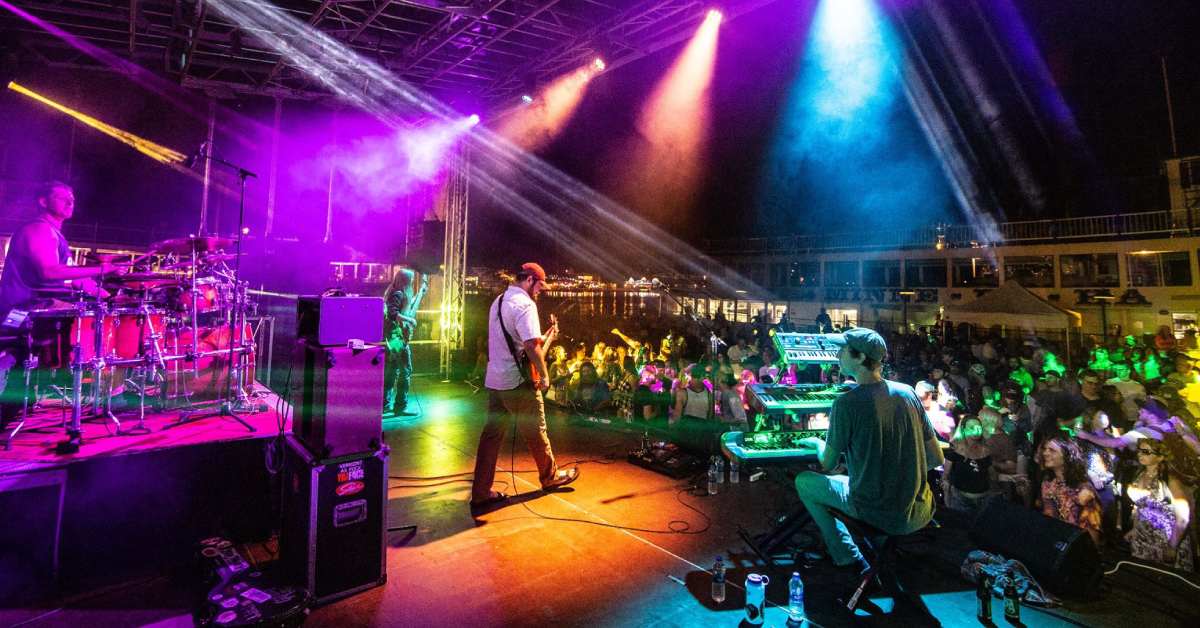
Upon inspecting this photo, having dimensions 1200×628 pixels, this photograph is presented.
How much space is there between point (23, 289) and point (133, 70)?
323 inches

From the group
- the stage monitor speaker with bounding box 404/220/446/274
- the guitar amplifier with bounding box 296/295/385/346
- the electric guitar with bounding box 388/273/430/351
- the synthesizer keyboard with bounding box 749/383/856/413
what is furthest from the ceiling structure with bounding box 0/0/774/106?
the guitar amplifier with bounding box 296/295/385/346

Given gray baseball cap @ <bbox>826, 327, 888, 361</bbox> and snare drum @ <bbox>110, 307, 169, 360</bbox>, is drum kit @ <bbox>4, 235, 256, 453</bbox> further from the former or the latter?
gray baseball cap @ <bbox>826, 327, 888, 361</bbox>

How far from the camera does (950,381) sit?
787cm

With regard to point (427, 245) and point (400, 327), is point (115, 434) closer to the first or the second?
point (400, 327)

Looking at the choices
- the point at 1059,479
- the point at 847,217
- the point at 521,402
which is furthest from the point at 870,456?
the point at 847,217

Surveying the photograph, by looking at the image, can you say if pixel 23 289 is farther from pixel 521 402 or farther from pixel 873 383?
pixel 873 383

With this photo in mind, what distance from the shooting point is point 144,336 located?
4.52 m

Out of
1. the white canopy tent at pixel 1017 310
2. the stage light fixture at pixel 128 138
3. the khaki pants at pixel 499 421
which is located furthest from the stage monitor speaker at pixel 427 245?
the white canopy tent at pixel 1017 310

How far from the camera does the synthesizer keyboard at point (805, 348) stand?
13.5 ft

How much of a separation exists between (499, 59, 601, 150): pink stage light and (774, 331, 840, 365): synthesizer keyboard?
643cm

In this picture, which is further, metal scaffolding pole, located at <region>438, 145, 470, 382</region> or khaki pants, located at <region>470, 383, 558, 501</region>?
metal scaffolding pole, located at <region>438, 145, 470, 382</region>

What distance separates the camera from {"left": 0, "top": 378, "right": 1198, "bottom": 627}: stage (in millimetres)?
2893

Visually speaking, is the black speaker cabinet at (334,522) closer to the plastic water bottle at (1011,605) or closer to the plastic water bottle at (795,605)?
the plastic water bottle at (795,605)

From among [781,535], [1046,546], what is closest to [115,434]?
[781,535]
